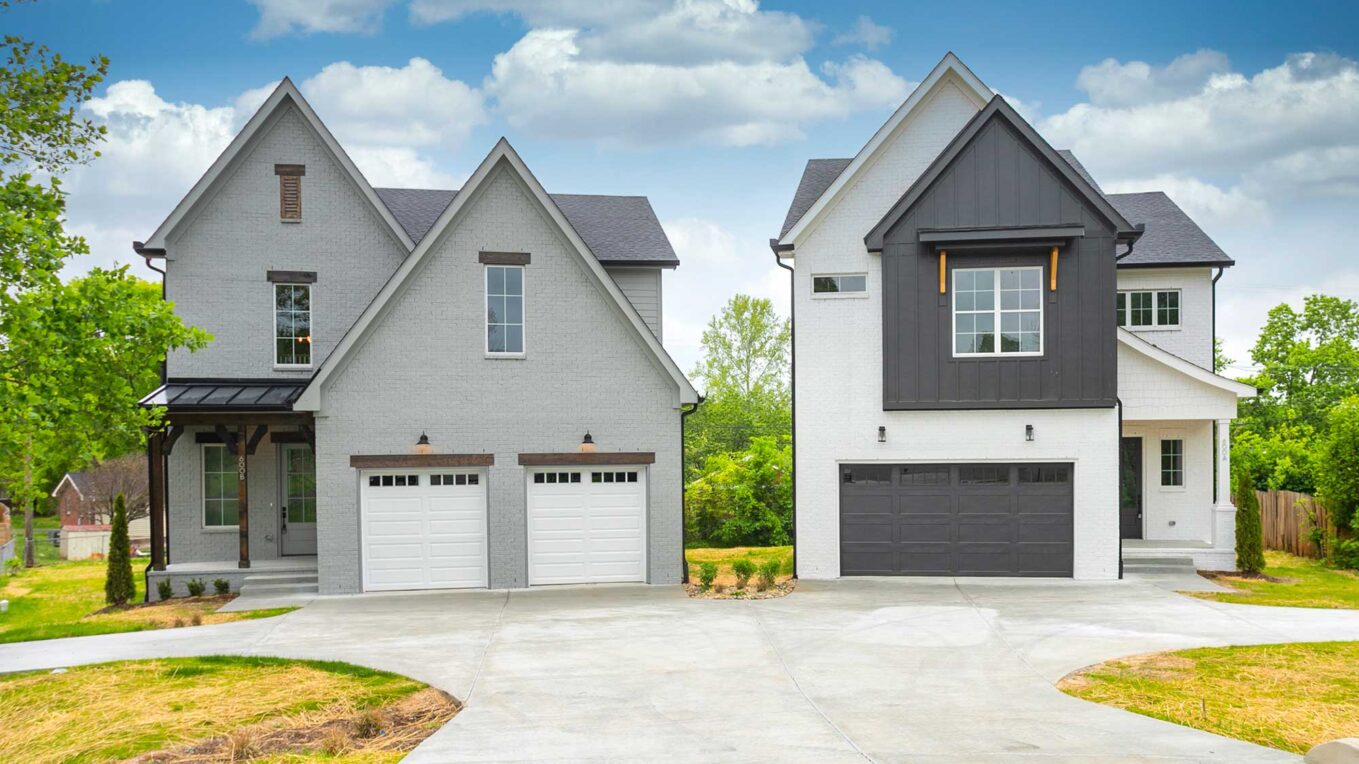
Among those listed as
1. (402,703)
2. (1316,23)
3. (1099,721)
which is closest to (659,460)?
(402,703)

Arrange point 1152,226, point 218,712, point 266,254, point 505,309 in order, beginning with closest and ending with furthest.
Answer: point 218,712, point 505,309, point 266,254, point 1152,226

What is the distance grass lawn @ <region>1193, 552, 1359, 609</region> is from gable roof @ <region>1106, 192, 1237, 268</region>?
6183 mm

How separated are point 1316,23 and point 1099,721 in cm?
2081

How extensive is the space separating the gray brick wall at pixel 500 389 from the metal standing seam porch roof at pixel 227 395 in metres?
1.27

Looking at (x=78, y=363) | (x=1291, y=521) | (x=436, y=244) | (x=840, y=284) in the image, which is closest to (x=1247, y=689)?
(x=840, y=284)

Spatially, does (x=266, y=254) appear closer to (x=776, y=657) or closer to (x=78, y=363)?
(x=78, y=363)

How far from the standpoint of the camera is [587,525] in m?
Answer: 17.3

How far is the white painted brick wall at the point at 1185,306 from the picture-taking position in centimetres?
2020

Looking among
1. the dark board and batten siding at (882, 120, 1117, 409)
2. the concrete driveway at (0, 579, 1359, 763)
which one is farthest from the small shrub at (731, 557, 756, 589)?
the dark board and batten siding at (882, 120, 1117, 409)

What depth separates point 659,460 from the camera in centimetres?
1730

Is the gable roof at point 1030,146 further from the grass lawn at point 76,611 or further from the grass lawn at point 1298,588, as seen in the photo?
the grass lawn at point 76,611

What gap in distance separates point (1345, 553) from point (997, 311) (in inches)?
359

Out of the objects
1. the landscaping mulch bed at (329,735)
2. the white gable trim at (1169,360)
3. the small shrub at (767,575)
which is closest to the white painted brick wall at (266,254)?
the small shrub at (767,575)

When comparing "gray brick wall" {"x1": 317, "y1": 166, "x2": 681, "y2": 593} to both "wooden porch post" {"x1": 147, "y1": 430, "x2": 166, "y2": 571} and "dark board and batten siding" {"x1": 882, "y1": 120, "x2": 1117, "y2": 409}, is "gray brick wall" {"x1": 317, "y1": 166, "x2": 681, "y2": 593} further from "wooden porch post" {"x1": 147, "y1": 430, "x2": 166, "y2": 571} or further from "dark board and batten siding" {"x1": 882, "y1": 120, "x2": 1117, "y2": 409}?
"dark board and batten siding" {"x1": 882, "y1": 120, "x2": 1117, "y2": 409}
